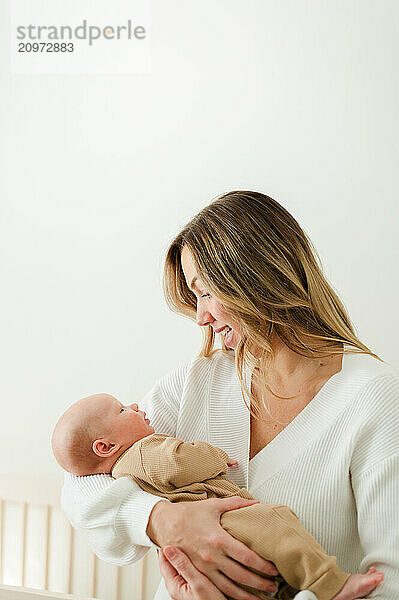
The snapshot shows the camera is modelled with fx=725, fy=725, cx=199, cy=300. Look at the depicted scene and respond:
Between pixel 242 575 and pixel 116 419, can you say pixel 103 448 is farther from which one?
pixel 242 575

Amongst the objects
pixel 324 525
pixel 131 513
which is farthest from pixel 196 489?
pixel 324 525

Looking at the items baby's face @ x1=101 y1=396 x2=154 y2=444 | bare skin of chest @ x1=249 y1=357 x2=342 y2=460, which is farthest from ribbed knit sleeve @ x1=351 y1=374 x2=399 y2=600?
baby's face @ x1=101 y1=396 x2=154 y2=444

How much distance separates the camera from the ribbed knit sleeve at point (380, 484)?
1.21 meters

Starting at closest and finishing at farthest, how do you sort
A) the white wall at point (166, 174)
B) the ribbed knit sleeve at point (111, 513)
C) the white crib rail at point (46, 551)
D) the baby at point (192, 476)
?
the baby at point (192, 476) → the ribbed knit sleeve at point (111, 513) → the white wall at point (166, 174) → the white crib rail at point (46, 551)

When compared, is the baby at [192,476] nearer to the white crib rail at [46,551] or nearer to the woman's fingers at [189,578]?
the woman's fingers at [189,578]

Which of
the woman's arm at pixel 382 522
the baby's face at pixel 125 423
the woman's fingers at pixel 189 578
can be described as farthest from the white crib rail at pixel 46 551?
the woman's arm at pixel 382 522

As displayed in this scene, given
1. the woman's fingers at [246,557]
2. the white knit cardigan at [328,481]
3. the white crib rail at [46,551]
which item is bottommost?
the white crib rail at [46,551]

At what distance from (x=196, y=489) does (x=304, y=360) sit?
13.3 inches

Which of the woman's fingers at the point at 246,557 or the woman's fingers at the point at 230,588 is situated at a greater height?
the woman's fingers at the point at 246,557

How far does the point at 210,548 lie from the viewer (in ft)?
3.99

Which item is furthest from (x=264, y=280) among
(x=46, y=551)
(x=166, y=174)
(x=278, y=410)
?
→ (x=46, y=551)

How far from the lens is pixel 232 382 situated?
1542mm

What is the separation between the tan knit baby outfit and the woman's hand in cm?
2

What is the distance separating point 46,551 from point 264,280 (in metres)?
1.41
